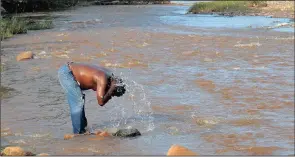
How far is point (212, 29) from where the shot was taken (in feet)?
88.4

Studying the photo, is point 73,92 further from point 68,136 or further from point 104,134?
point 104,134

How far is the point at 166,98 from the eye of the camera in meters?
10.1

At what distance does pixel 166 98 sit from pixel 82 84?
3429 mm

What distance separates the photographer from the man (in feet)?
21.3

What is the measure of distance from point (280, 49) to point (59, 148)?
12631 mm

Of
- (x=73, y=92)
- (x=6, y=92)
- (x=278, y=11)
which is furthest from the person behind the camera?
(x=278, y=11)

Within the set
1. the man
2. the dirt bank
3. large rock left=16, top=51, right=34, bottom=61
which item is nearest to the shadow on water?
the man

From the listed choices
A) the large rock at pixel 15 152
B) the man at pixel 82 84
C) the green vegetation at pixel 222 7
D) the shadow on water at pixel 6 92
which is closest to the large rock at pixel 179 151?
A: the man at pixel 82 84

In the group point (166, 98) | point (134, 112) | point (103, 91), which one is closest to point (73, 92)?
point (103, 91)

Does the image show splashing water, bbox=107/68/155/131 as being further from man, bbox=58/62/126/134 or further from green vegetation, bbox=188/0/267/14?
green vegetation, bbox=188/0/267/14

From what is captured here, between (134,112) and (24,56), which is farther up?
(134,112)

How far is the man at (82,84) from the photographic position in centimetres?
649

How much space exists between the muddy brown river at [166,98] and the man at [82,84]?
35cm

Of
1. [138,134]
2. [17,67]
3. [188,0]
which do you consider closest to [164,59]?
[17,67]
